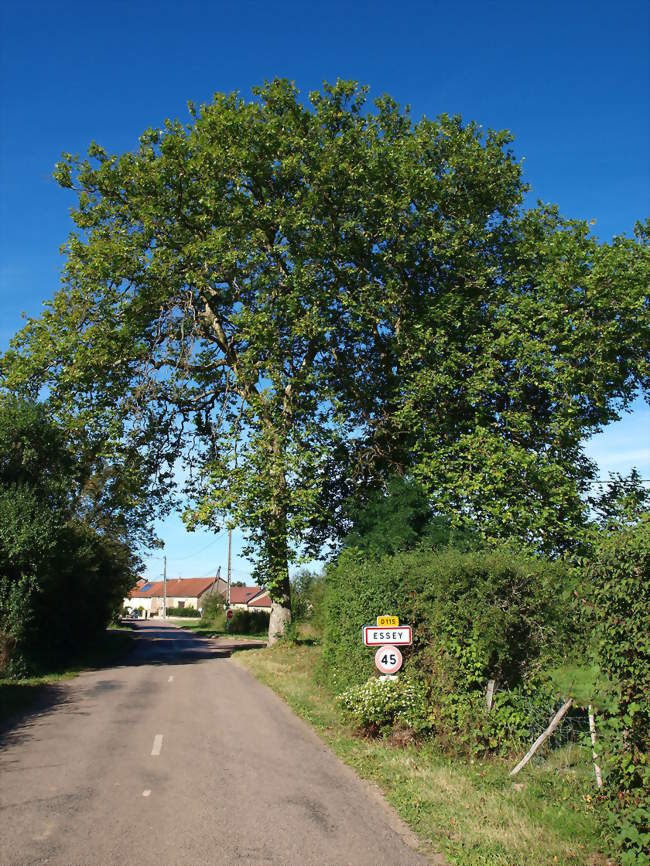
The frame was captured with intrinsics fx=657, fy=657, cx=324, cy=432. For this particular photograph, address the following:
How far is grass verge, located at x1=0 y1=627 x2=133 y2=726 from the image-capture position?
1404 cm

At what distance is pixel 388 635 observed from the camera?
36.2 feet

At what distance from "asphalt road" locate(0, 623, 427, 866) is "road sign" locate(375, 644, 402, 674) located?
5.22ft

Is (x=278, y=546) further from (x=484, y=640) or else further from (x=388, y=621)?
(x=484, y=640)

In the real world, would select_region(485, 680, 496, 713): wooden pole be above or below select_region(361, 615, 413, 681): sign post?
below

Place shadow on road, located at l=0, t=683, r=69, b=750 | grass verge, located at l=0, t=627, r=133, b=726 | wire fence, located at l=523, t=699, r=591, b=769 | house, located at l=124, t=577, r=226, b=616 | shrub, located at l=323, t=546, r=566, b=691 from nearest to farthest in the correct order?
wire fence, located at l=523, t=699, r=591, b=769 < shrub, located at l=323, t=546, r=566, b=691 < shadow on road, located at l=0, t=683, r=69, b=750 < grass verge, located at l=0, t=627, r=133, b=726 < house, located at l=124, t=577, r=226, b=616

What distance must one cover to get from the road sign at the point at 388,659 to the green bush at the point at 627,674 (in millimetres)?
5325

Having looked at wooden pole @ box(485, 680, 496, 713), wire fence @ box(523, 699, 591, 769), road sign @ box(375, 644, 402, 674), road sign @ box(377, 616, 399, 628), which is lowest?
wire fence @ box(523, 699, 591, 769)

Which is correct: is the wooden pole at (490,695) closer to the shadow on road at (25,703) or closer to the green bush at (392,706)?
the green bush at (392,706)

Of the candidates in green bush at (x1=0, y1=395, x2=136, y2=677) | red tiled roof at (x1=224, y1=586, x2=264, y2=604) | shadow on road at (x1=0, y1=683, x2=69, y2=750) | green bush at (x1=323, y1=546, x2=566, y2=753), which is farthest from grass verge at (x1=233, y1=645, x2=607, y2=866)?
red tiled roof at (x1=224, y1=586, x2=264, y2=604)

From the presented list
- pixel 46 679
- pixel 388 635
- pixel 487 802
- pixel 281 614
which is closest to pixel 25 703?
pixel 46 679

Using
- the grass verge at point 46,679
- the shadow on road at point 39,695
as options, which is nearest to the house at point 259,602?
the grass verge at point 46,679

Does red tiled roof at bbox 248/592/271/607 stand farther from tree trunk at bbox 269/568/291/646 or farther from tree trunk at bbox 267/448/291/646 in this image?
tree trunk at bbox 267/448/291/646

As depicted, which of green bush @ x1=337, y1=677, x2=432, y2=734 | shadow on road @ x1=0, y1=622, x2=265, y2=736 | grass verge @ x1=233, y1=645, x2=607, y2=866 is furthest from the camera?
shadow on road @ x1=0, y1=622, x2=265, y2=736

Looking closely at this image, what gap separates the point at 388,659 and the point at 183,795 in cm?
418
